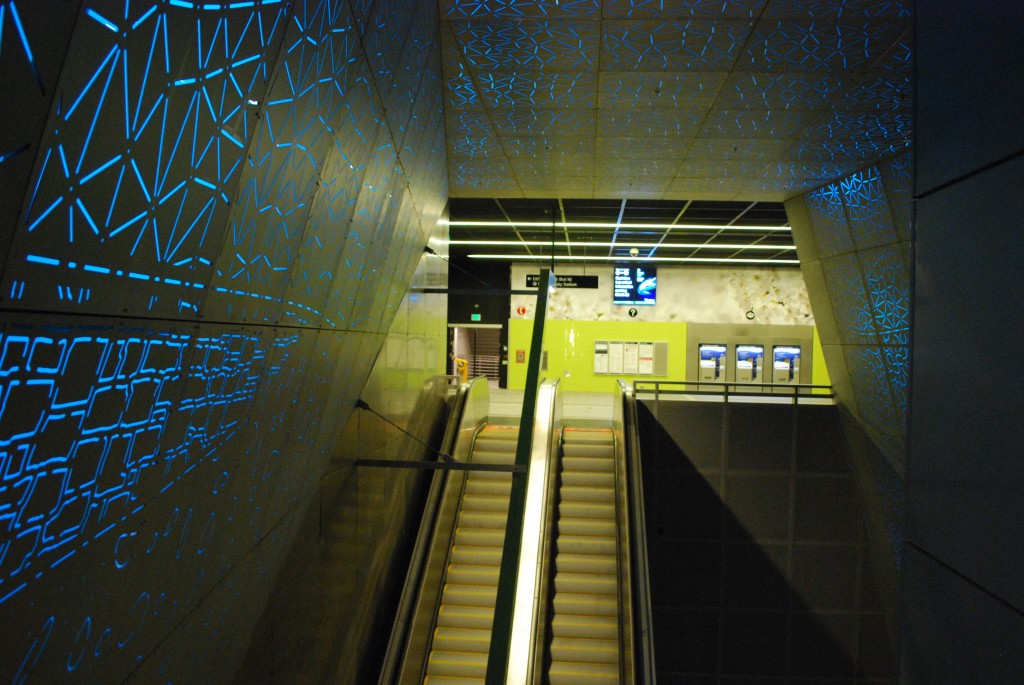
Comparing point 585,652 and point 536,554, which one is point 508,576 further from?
point 585,652

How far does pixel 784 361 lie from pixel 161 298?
54.3 feet

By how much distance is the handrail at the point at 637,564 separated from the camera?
20.9ft

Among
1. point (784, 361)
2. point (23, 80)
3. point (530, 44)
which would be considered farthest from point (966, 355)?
point (784, 361)

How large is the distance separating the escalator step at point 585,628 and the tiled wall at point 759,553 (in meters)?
2.77

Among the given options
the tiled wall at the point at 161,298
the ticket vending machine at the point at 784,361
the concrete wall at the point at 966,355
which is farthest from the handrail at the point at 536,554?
the ticket vending machine at the point at 784,361

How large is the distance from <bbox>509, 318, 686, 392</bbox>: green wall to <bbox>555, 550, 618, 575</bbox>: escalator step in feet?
27.7

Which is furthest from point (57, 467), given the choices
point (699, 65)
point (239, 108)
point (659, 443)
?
point (659, 443)

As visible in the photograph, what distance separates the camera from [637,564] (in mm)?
7133

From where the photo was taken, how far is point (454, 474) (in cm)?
822

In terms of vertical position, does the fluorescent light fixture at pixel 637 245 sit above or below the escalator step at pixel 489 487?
above

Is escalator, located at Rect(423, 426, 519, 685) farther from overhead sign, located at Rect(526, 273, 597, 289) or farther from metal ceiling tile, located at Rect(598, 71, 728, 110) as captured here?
overhead sign, located at Rect(526, 273, 597, 289)

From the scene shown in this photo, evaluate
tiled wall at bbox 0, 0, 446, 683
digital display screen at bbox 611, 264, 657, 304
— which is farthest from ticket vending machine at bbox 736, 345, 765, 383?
tiled wall at bbox 0, 0, 446, 683

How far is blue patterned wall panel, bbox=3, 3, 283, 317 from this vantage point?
1.07 meters

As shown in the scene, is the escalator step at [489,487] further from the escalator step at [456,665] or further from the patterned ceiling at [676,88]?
the patterned ceiling at [676,88]
